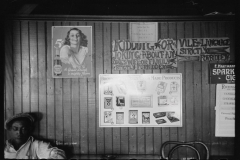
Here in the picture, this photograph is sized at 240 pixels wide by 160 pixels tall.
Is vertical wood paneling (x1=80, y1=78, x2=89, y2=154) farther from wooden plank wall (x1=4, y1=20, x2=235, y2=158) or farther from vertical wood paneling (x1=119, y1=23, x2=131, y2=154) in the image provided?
vertical wood paneling (x1=119, y1=23, x2=131, y2=154)

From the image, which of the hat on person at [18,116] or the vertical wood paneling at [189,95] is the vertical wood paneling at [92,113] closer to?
the hat on person at [18,116]

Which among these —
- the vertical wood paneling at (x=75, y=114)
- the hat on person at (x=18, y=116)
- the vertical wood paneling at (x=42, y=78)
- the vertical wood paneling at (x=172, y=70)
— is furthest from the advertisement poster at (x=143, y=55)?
the hat on person at (x=18, y=116)

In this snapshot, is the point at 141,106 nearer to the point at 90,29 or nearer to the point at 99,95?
the point at 99,95

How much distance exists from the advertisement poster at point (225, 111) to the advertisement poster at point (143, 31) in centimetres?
135

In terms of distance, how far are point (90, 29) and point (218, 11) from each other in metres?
2.05

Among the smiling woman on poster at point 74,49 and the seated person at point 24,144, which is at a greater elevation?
the smiling woman on poster at point 74,49

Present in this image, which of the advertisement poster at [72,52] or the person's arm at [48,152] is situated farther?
the advertisement poster at [72,52]

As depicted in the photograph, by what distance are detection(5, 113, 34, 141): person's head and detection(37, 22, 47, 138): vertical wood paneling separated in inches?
7.8

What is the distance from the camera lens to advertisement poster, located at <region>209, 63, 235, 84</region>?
339 centimetres

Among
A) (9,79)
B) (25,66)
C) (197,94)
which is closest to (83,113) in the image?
(25,66)

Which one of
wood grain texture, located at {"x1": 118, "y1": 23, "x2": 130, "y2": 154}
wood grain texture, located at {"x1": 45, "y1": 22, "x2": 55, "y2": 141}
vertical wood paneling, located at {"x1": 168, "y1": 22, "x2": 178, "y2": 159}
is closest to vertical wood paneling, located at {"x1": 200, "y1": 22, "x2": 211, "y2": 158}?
vertical wood paneling, located at {"x1": 168, "y1": 22, "x2": 178, "y2": 159}

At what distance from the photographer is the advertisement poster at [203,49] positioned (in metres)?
3.40

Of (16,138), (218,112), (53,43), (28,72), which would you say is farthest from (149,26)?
(16,138)

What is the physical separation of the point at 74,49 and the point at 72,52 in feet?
0.19
